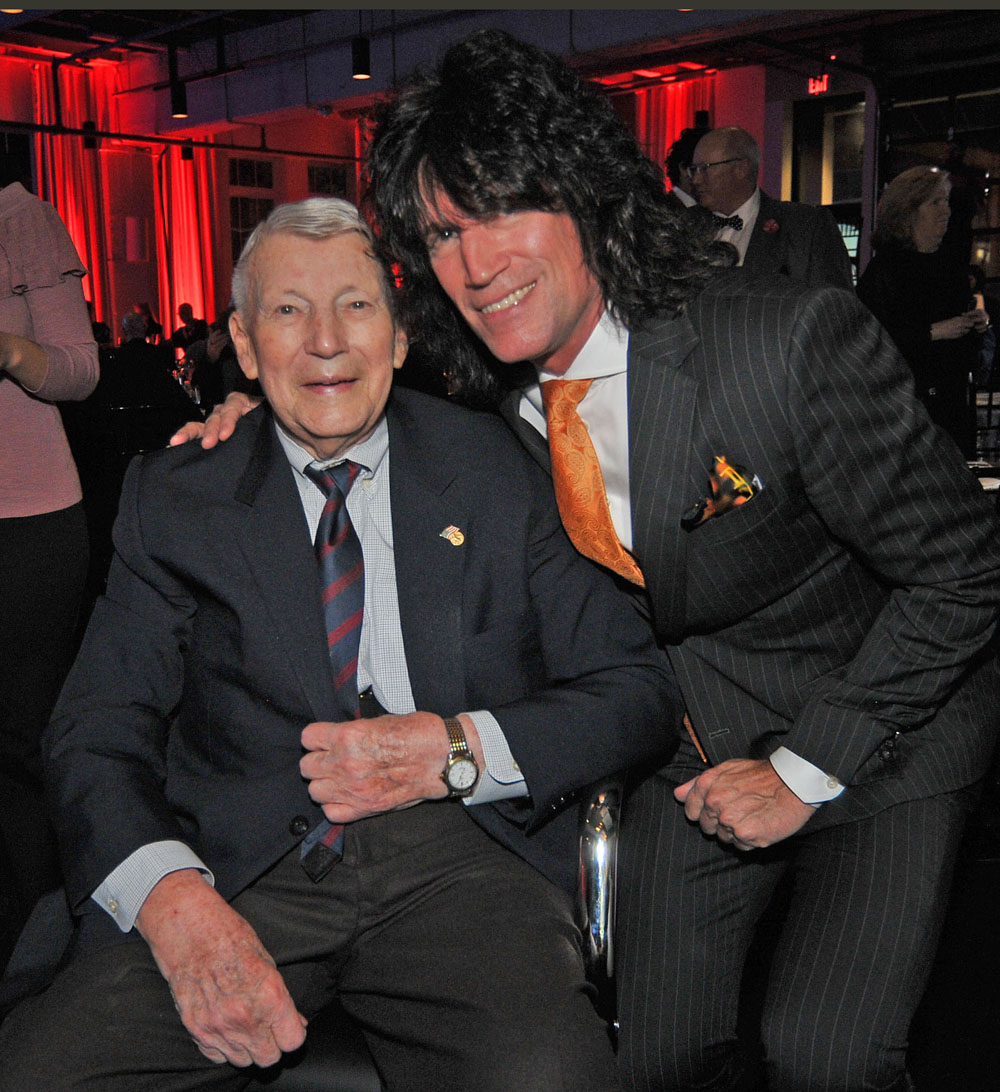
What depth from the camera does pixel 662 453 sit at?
4.78ft

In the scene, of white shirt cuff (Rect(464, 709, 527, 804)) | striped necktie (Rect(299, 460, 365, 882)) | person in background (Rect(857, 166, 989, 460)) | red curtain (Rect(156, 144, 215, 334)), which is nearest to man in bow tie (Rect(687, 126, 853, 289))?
person in background (Rect(857, 166, 989, 460))

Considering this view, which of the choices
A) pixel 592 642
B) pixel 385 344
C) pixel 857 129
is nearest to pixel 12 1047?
pixel 592 642

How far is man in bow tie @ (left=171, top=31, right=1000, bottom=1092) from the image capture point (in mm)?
1431

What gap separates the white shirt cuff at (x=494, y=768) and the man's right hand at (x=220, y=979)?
0.35m

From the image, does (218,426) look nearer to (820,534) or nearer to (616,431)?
(616,431)

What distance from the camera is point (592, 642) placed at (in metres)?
1.60

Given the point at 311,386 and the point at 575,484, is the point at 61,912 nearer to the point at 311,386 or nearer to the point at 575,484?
the point at 311,386

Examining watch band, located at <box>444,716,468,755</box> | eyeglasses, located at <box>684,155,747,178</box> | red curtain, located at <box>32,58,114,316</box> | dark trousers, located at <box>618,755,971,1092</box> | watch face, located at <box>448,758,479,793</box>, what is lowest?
dark trousers, located at <box>618,755,971,1092</box>

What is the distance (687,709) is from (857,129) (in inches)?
523

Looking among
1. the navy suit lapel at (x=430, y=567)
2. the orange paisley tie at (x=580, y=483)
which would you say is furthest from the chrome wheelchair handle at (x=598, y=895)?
the orange paisley tie at (x=580, y=483)

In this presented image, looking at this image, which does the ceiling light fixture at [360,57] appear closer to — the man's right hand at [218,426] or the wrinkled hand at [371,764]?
the man's right hand at [218,426]

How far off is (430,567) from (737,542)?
44cm

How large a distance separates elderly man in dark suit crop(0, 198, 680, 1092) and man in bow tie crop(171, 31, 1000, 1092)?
0.12 m

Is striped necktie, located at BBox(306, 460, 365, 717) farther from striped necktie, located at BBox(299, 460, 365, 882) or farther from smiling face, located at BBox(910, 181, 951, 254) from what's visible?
smiling face, located at BBox(910, 181, 951, 254)
